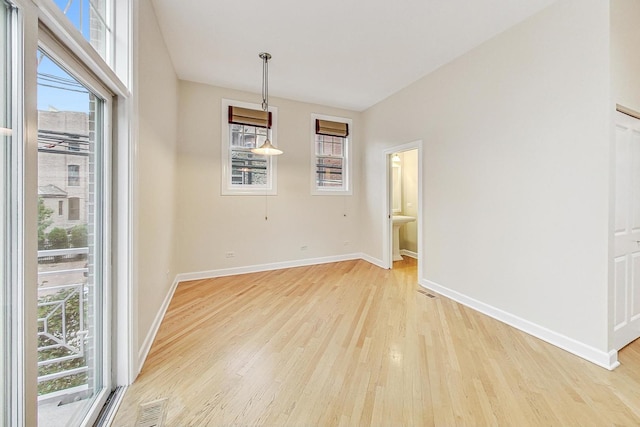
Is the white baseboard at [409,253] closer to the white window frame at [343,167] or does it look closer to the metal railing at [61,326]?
the white window frame at [343,167]

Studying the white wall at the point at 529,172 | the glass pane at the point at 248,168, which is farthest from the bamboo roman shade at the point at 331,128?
the white wall at the point at 529,172

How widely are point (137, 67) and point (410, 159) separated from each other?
4.92 meters

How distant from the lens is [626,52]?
2.07 meters

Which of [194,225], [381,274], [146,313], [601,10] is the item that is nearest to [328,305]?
[381,274]

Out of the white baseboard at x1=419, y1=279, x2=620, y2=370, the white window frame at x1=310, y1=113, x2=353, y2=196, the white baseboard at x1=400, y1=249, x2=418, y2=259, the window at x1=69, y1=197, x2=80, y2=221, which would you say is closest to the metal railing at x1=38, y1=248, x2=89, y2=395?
the window at x1=69, y1=197, x2=80, y2=221

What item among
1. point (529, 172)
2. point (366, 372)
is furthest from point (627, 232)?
point (366, 372)

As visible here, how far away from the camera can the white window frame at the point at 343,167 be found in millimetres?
4770

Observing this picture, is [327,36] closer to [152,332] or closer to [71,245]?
[71,245]

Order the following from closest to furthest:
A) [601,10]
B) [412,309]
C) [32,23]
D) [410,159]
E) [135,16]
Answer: [32,23]
[135,16]
[601,10]
[412,309]
[410,159]

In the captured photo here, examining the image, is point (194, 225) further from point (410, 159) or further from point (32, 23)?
point (410, 159)

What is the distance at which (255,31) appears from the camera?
106 inches

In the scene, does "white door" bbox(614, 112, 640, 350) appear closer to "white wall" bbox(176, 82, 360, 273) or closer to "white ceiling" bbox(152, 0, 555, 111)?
"white ceiling" bbox(152, 0, 555, 111)

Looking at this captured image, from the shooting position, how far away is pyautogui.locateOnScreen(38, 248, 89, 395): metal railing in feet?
3.76

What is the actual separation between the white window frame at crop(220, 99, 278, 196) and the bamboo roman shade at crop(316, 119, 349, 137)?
0.81 metres
